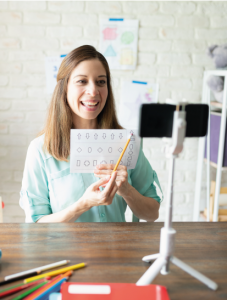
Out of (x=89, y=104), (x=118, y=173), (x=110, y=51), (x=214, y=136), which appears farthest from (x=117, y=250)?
(x=110, y=51)

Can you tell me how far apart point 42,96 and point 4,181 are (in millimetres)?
642

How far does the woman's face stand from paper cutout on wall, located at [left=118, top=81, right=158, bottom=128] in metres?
0.96

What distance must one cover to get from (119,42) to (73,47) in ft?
1.00

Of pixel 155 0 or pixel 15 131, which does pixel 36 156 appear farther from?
pixel 155 0

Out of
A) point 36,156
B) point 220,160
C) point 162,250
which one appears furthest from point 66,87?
point 220,160

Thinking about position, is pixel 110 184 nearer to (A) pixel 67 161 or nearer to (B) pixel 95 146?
(B) pixel 95 146

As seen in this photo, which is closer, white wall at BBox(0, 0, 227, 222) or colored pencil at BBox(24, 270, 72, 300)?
colored pencil at BBox(24, 270, 72, 300)

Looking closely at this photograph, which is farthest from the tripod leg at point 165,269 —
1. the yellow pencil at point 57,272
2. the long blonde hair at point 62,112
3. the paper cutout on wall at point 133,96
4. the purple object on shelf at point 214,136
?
the paper cutout on wall at point 133,96

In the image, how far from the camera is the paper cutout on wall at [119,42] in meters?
2.10

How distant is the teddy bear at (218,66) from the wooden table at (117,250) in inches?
48.9

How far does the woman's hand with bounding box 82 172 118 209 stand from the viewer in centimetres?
97

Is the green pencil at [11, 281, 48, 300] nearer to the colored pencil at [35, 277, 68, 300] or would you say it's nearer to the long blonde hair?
the colored pencil at [35, 277, 68, 300]

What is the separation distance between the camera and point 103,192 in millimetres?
985

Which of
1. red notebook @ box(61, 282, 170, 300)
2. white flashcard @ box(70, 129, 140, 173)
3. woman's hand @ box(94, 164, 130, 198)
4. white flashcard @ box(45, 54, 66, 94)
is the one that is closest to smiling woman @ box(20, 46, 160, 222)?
woman's hand @ box(94, 164, 130, 198)
